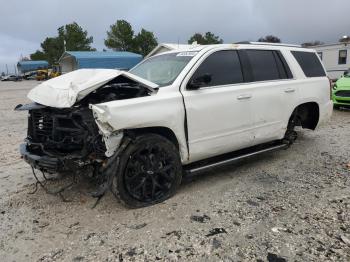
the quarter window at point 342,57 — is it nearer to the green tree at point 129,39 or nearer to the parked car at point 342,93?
the parked car at point 342,93

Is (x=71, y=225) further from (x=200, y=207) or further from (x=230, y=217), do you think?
(x=230, y=217)

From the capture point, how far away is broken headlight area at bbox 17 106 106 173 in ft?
12.8

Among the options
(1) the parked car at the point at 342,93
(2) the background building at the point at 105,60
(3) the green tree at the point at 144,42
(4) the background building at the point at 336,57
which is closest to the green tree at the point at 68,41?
(3) the green tree at the point at 144,42

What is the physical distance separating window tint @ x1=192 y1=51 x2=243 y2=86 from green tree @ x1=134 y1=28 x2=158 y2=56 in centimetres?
4990

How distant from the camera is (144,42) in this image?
53.9 meters

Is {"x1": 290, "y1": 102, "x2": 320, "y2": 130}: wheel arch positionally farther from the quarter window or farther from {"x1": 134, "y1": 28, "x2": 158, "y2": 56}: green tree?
{"x1": 134, "y1": 28, "x2": 158, "y2": 56}: green tree

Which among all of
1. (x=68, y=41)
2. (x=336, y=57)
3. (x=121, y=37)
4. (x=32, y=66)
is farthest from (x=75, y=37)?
(x=336, y=57)

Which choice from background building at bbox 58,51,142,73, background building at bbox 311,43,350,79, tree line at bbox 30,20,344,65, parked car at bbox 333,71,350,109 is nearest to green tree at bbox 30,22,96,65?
tree line at bbox 30,20,344,65

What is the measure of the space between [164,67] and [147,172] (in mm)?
1655

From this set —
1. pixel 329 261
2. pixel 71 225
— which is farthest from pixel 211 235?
pixel 71 225

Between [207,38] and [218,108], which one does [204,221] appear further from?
[207,38]

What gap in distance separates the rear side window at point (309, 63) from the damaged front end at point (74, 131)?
3.16 meters

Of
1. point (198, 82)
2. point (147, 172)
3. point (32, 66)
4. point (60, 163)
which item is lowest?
point (147, 172)

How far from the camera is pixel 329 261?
3062 mm
